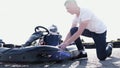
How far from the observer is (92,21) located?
9.31m

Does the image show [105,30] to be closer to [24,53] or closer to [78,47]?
A: [78,47]

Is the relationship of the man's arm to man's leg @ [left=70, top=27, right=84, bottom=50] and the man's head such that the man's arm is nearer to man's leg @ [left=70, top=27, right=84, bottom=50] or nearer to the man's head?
the man's head

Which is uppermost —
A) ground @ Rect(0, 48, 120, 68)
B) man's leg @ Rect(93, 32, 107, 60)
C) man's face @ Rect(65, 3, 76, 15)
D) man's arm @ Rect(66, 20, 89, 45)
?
man's face @ Rect(65, 3, 76, 15)

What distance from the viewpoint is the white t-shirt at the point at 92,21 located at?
9055 mm

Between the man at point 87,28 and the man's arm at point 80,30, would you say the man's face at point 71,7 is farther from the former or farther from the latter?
the man's arm at point 80,30

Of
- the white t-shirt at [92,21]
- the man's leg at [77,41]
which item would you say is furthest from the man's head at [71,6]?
the man's leg at [77,41]

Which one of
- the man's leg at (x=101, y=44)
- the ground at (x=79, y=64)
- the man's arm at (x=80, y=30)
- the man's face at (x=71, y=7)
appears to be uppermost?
the man's face at (x=71, y=7)

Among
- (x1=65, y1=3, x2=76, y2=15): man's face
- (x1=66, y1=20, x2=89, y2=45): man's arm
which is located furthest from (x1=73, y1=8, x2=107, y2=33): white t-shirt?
(x1=65, y1=3, x2=76, y2=15): man's face

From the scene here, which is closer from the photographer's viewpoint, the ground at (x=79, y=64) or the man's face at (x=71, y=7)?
the ground at (x=79, y=64)

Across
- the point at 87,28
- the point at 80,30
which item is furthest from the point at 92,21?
the point at 80,30

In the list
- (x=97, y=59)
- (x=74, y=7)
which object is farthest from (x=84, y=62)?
(x=74, y=7)

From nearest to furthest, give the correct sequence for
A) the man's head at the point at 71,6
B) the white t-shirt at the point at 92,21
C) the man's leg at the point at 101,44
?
the man's head at the point at 71,6
the white t-shirt at the point at 92,21
the man's leg at the point at 101,44

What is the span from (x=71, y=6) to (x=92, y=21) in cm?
65

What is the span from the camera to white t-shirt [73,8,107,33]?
9.05 meters
